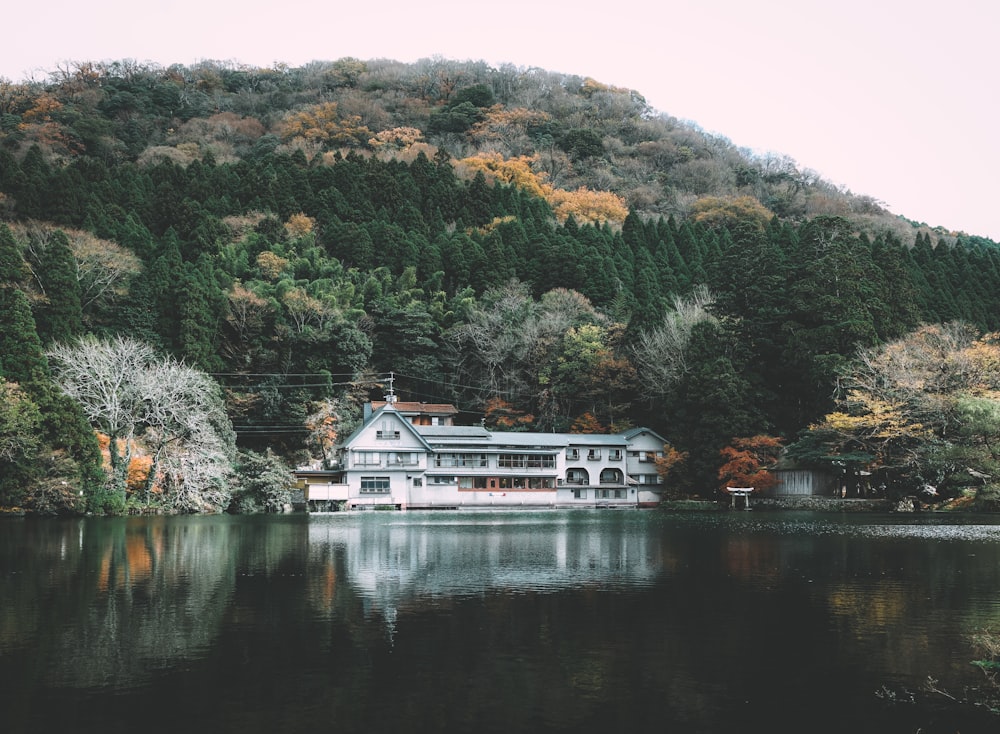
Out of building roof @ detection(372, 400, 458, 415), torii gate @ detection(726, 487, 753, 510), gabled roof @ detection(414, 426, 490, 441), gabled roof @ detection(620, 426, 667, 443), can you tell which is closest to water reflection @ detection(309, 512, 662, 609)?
torii gate @ detection(726, 487, 753, 510)

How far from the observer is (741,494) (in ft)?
161

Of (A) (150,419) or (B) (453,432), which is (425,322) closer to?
(B) (453,432)

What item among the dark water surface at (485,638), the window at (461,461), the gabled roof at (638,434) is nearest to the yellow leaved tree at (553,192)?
the gabled roof at (638,434)

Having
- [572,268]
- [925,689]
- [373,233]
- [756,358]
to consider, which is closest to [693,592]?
[925,689]

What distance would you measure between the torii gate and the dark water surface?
2376 cm

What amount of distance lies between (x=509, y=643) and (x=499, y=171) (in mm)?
87408

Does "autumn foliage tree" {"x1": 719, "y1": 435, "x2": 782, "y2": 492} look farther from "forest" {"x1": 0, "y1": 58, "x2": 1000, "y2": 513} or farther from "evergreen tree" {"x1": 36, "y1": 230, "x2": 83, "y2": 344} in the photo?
"evergreen tree" {"x1": 36, "y1": 230, "x2": 83, "y2": 344}

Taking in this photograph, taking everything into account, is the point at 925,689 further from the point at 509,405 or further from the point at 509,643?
the point at 509,405

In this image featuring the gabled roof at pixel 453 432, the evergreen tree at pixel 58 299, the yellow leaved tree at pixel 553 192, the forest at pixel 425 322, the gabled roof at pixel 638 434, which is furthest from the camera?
the yellow leaved tree at pixel 553 192

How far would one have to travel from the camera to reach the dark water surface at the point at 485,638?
8.67 m

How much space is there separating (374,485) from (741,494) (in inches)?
819

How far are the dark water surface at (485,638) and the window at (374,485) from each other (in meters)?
28.8

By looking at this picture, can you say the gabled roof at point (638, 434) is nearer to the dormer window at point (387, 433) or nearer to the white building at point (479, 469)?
the white building at point (479, 469)

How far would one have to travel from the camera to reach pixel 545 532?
31.5 m
